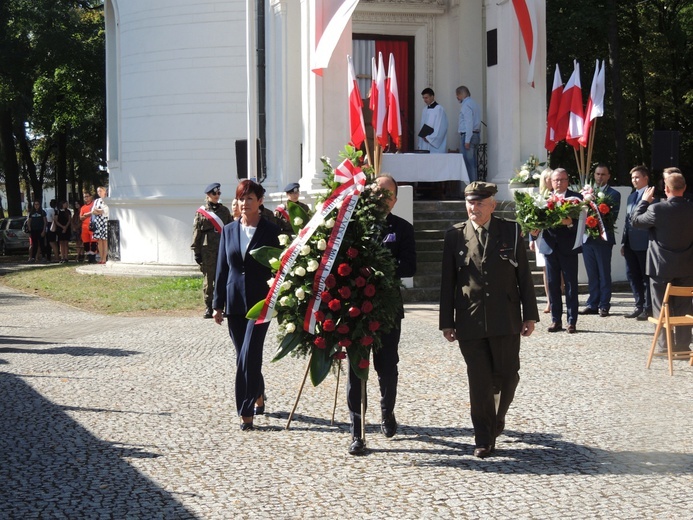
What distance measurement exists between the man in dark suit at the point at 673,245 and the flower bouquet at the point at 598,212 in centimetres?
286

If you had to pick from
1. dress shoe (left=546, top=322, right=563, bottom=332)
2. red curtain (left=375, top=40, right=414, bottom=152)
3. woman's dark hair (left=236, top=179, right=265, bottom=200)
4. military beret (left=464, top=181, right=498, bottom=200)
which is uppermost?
red curtain (left=375, top=40, right=414, bottom=152)

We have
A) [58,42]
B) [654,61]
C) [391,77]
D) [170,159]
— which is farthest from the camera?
[654,61]

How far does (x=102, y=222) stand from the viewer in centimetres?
2700

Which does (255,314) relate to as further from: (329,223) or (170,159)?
(170,159)

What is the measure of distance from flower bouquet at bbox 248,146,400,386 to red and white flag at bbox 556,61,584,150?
39.1 feet

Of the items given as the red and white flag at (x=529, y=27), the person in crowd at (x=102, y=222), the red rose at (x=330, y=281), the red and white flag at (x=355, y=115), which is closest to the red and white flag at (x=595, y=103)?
the red and white flag at (x=529, y=27)

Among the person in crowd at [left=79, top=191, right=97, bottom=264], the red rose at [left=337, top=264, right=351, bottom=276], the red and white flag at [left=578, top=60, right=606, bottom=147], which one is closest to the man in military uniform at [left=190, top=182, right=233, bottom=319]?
the red and white flag at [left=578, top=60, right=606, bottom=147]

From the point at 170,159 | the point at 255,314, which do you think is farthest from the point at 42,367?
the point at 170,159

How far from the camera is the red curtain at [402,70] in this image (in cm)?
2288

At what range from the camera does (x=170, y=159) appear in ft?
80.2

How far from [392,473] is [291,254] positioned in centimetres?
175

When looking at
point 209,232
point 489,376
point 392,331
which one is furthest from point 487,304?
point 209,232

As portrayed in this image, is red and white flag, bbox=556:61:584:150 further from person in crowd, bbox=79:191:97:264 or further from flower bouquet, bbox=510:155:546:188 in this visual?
person in crowd, bbox=79:191:97:264

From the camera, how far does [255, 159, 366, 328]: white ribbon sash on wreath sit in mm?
7473
